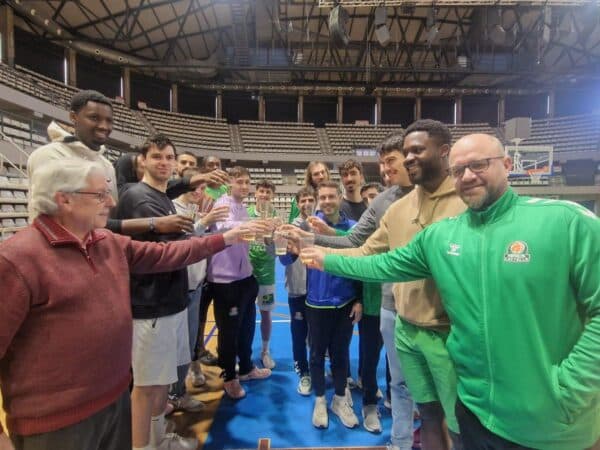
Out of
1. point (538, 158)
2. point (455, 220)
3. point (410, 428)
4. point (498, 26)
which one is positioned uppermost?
point (498, 26)

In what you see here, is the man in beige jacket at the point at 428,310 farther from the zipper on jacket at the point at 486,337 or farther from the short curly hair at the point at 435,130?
the zipper on jacket at the point at 486,337

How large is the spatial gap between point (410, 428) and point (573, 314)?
1.32 m

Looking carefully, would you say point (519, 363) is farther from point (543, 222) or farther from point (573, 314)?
point (543, 222)

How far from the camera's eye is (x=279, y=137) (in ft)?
65.1

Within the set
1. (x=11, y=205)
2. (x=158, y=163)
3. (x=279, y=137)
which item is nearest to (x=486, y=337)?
(x=158, y=163)

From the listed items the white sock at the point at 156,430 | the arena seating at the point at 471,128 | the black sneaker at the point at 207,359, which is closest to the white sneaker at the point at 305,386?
the black sneaker at the point at 207,359

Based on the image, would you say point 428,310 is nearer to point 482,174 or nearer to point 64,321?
point 482,174

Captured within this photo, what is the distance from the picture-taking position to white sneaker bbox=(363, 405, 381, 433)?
2337 millimetres

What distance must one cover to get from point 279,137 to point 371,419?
1879 centimetres

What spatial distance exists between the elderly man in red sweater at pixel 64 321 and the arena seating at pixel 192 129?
694 inches

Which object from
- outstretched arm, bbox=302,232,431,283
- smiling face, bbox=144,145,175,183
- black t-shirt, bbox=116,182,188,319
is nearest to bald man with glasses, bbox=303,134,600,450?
outstretched arm, bbox=302,232,431,283

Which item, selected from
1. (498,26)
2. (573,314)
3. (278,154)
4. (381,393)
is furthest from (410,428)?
(278,154)

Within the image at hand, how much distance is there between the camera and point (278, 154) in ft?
61.7

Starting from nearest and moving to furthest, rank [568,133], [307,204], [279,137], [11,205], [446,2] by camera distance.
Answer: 1. [307,204]
2. [11,205]
3. [446,2]
4. [568,133]
5. [279,137]
